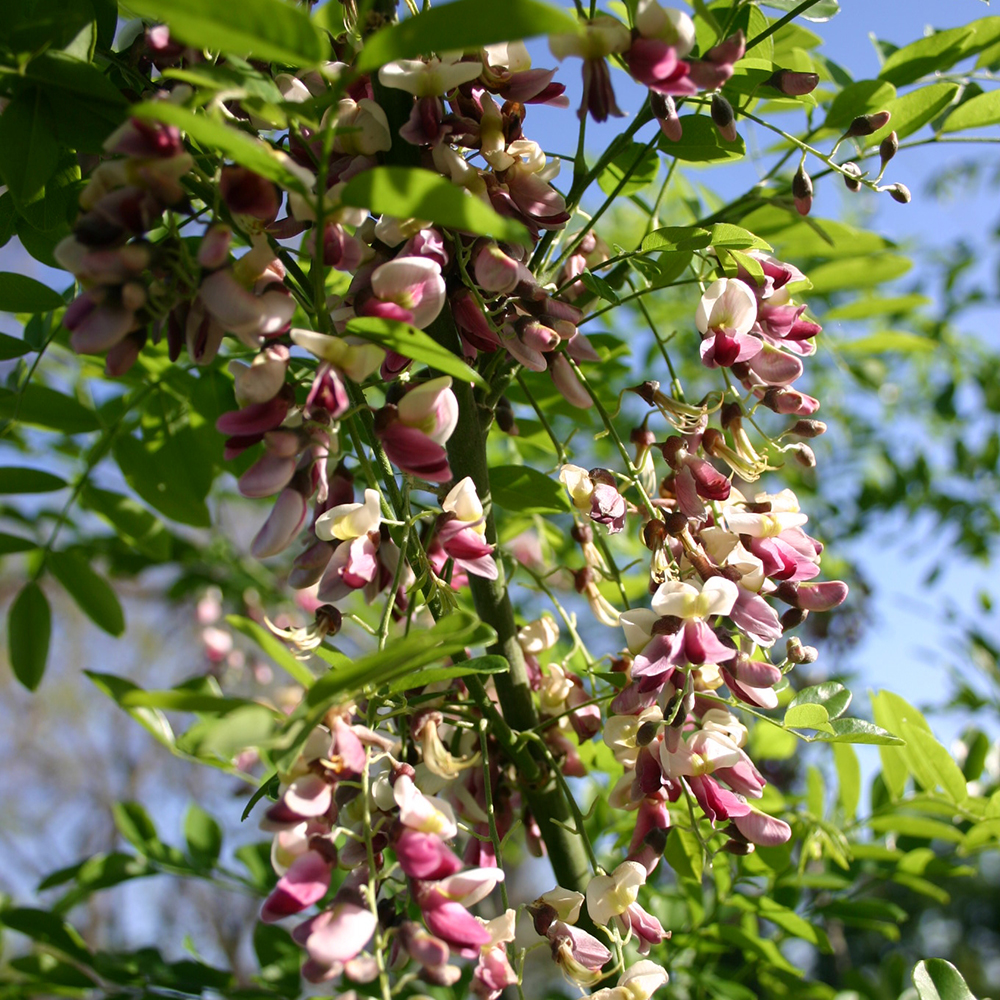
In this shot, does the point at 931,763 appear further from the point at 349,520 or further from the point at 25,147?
the point at 25,147

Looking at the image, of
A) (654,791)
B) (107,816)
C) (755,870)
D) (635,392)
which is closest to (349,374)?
(635,392)

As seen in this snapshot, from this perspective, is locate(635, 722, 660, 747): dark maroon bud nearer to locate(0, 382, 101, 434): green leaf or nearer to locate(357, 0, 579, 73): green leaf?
locate(357, 0, 579, 73): green leaf

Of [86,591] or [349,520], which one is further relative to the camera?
[86,591]

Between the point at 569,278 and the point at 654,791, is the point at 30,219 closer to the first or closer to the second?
the point at 569,278

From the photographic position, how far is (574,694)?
2.40ft

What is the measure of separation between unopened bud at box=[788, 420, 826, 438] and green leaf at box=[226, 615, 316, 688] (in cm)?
43

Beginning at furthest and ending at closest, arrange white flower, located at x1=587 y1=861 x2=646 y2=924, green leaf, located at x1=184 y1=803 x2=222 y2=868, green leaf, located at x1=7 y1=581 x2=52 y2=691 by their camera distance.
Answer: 1. green leaf, located at x1=184 y1=803 x2=222 y2=868
2. green leaf, located at x1=7 y1=581 x2=52 y2=691
3. white flower, located at x1=587 y1=861 x2=646 y2=924

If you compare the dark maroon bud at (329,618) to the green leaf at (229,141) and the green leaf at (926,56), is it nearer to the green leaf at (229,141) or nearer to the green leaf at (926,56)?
the green leaf at (229,141)

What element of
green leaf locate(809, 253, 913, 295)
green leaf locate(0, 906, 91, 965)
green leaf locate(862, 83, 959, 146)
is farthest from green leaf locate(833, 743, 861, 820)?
green leaf locate(0, 906, 91, 965)

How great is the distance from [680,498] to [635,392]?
10 centimetres

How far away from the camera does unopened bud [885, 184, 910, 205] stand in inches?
26.3

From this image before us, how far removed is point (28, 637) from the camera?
915mm

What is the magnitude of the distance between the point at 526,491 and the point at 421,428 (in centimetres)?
27

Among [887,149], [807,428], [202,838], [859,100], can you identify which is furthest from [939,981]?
[202,838]
